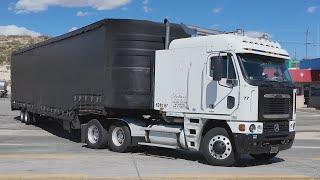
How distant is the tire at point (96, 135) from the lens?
16969 millimetres

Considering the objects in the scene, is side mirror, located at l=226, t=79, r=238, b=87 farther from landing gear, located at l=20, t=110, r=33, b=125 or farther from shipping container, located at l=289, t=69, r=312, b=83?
shipping container, located at l=289, t=69, r=312, b=83

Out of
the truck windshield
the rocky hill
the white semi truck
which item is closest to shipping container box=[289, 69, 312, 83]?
the white semi truck

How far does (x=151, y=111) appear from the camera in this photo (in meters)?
16.2

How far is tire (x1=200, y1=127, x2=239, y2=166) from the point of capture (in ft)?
44.0

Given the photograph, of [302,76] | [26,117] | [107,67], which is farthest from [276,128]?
[302,76]

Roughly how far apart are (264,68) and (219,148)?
2146mm

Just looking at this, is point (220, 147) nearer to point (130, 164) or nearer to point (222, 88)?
point (222, 88)

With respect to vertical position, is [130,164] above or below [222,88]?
below

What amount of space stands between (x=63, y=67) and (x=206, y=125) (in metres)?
7.34

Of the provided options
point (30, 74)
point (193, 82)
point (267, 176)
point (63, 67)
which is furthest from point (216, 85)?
point (30, 74)

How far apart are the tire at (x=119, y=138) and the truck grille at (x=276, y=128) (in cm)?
420

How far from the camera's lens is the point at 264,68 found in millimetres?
13727

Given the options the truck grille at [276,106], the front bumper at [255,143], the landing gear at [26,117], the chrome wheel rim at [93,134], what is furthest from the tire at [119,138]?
the landing gear at [26,117]

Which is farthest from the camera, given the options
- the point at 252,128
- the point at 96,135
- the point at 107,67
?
the point at 96,135
